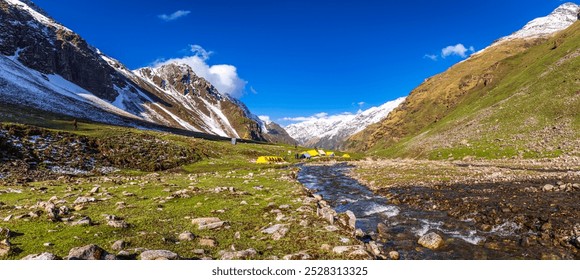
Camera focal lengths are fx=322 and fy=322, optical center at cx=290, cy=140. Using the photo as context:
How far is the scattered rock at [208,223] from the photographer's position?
52.6 ft

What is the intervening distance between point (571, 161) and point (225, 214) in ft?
191

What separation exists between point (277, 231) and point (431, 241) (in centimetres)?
807

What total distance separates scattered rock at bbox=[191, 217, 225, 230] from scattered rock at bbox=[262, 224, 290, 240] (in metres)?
2.48

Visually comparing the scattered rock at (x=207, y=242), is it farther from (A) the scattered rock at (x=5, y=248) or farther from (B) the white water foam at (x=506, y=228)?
(B) the white water foam at (x=506, y=228)

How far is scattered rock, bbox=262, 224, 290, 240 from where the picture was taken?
14.7 metres

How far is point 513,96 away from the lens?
102 meters

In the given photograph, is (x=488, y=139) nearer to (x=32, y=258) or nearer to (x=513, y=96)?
(x=513, y=96)

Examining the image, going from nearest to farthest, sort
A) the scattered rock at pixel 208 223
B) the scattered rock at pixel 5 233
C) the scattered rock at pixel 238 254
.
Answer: the scattered rock at pixel 238 254, the scattered rock at pixel 5 233, the scattered rock at pixel 208 223

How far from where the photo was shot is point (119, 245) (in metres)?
12.8

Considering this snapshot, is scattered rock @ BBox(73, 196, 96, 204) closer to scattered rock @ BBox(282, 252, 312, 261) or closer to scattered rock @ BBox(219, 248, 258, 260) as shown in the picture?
scattered rock @ BBox(219, 248, 258, 260)

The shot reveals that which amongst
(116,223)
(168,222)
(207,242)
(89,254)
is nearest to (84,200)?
(116,223)

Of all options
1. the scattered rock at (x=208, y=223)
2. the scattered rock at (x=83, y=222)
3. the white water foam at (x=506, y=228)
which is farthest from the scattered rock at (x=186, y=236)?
the white water foam at (x=506, y=228)

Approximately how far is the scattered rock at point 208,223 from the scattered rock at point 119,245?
3.72 meters
